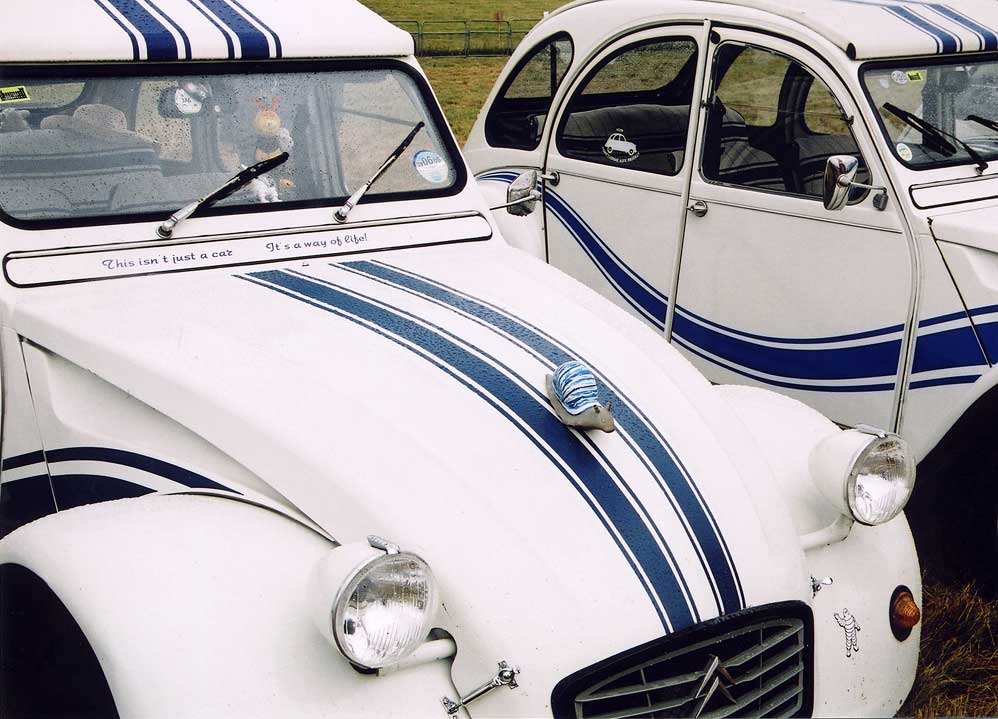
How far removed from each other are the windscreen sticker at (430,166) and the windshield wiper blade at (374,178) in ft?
0.20

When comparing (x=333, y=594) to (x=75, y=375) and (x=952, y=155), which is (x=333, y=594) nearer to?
(x=75, y=375)

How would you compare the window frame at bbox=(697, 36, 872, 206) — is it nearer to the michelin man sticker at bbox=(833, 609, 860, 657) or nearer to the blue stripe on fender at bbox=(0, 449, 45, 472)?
the michelin man sticker at bbox=(833, 609, 860, 657)

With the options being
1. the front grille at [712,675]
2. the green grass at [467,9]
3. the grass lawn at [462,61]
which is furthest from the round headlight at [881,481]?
the green grass at [467,9]

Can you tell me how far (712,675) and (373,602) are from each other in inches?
30.0

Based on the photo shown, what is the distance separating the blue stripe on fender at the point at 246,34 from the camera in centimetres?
333

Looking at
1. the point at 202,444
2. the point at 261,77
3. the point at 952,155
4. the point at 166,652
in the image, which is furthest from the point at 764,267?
the point at 166,652

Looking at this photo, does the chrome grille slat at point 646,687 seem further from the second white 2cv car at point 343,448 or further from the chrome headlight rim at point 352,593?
the chrome headlight rim at point 352,593

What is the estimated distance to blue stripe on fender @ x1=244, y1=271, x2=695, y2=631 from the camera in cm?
243

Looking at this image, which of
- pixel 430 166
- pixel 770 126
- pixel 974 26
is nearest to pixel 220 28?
pixel 430 166

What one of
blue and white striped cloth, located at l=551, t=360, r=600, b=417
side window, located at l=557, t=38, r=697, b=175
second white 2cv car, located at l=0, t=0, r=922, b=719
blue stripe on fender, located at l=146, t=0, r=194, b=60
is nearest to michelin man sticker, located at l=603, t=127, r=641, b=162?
side window, located at l=557, t=38, r=697, b=175

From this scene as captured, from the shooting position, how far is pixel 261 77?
339cm

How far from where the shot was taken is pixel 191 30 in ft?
10.7

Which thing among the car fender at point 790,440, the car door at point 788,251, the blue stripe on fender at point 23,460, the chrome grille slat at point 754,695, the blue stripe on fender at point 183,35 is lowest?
the chrome grille slat at point 754,695

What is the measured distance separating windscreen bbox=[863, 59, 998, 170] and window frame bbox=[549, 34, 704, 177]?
865 mm
